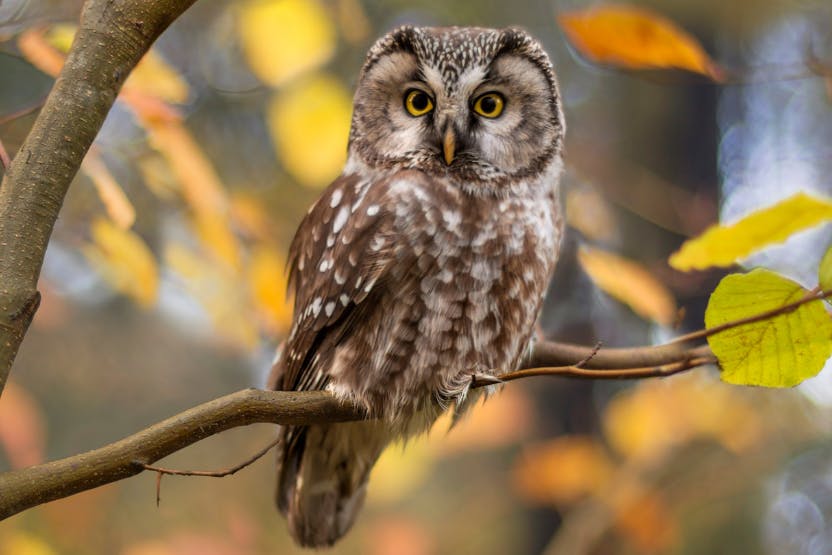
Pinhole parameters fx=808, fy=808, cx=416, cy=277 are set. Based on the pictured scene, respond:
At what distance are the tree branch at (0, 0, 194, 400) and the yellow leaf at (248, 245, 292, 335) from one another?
1645 millimetres

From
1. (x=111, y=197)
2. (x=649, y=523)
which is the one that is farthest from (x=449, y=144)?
(x=649, y=523)

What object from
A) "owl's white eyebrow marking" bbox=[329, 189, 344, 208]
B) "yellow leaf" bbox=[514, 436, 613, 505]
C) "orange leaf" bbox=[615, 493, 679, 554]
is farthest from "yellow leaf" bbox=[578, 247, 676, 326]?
"yellow leaf" bbox=[514, 436, 613, 505]

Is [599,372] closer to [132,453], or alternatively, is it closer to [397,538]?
[132,453]

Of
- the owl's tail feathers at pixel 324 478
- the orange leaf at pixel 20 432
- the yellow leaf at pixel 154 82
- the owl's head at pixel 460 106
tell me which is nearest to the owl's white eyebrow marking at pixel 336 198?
the owl's head at pixel 460 106

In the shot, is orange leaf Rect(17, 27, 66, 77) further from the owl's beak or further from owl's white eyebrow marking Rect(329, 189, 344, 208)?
the owl's beak

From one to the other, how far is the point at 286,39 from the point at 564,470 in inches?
136

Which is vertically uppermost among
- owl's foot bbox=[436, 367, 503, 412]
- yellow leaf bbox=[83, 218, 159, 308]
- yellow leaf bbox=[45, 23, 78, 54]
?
yellow leaf bbox=[45, 23, 78, 54]

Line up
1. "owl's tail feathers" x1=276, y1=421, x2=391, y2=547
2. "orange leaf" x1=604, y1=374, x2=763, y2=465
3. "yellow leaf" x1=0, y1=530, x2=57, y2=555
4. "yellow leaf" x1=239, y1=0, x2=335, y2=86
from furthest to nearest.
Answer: "orange leaf" x1=604, y1=374, x2=763, y2=465 → "yellow leaf" x1=0, y1=530, x2=57, y2=555 → "yellow leaf" x1=239, y1=0, x2=335, y2=86 → "owl's tail feathers" x1=276, y1=421, x2=391, y2=547

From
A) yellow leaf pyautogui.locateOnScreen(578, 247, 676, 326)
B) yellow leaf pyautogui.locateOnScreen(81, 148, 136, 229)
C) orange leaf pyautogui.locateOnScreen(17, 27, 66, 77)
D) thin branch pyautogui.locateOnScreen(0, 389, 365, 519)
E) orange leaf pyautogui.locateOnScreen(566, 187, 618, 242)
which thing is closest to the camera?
thin branch pyautogui.locateOnScreen(0, 389, 365, 519)

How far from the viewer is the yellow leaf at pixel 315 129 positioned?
2.89 meters

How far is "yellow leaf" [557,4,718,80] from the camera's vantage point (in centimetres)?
193

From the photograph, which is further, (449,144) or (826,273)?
(449,144)

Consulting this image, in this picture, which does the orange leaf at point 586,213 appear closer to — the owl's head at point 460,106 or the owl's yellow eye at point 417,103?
the owl's head at point 460,106

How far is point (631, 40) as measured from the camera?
195cm
